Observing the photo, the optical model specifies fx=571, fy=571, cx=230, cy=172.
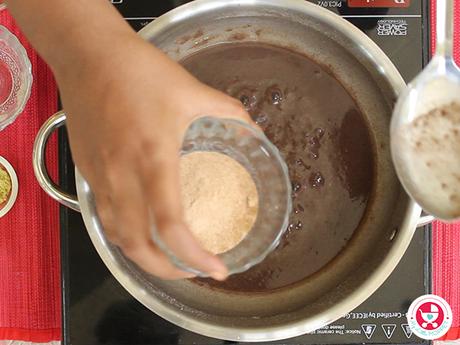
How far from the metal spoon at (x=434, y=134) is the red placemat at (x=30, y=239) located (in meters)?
0.50

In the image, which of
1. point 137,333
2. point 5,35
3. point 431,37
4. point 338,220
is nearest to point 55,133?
point 5,35

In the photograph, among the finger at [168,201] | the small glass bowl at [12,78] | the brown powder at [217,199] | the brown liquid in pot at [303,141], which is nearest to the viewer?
the finger at [168,201]

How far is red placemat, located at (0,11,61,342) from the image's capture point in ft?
2.74

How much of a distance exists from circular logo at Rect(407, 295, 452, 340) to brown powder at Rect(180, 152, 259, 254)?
11.0 inches

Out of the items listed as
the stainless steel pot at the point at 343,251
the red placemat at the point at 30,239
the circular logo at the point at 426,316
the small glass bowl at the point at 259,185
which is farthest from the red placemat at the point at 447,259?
the red placemat at the point at 30,239

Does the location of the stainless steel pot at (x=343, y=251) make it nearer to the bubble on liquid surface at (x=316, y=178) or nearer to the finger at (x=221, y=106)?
the bubble on liquid surface at (x=316, y=178)

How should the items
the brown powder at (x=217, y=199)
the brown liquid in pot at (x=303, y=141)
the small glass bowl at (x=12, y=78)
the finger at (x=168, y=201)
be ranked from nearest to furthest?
1. the finger at (x=168, y=201)
2. the brown powder at (x=217, y=199)
3. the brown liquid in pot at (x=303, y=141)
4. the small glass bowl at (x=12, y=78)

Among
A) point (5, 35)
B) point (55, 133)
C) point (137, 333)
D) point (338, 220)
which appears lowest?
point (137, 333)

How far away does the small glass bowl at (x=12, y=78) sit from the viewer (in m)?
0.83

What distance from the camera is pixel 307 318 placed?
26.7 inches

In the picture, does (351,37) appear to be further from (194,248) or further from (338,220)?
(194,248)

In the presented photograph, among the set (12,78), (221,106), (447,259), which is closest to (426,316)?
(447,259)

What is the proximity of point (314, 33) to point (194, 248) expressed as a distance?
14.4 inches

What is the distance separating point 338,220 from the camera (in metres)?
0.73
